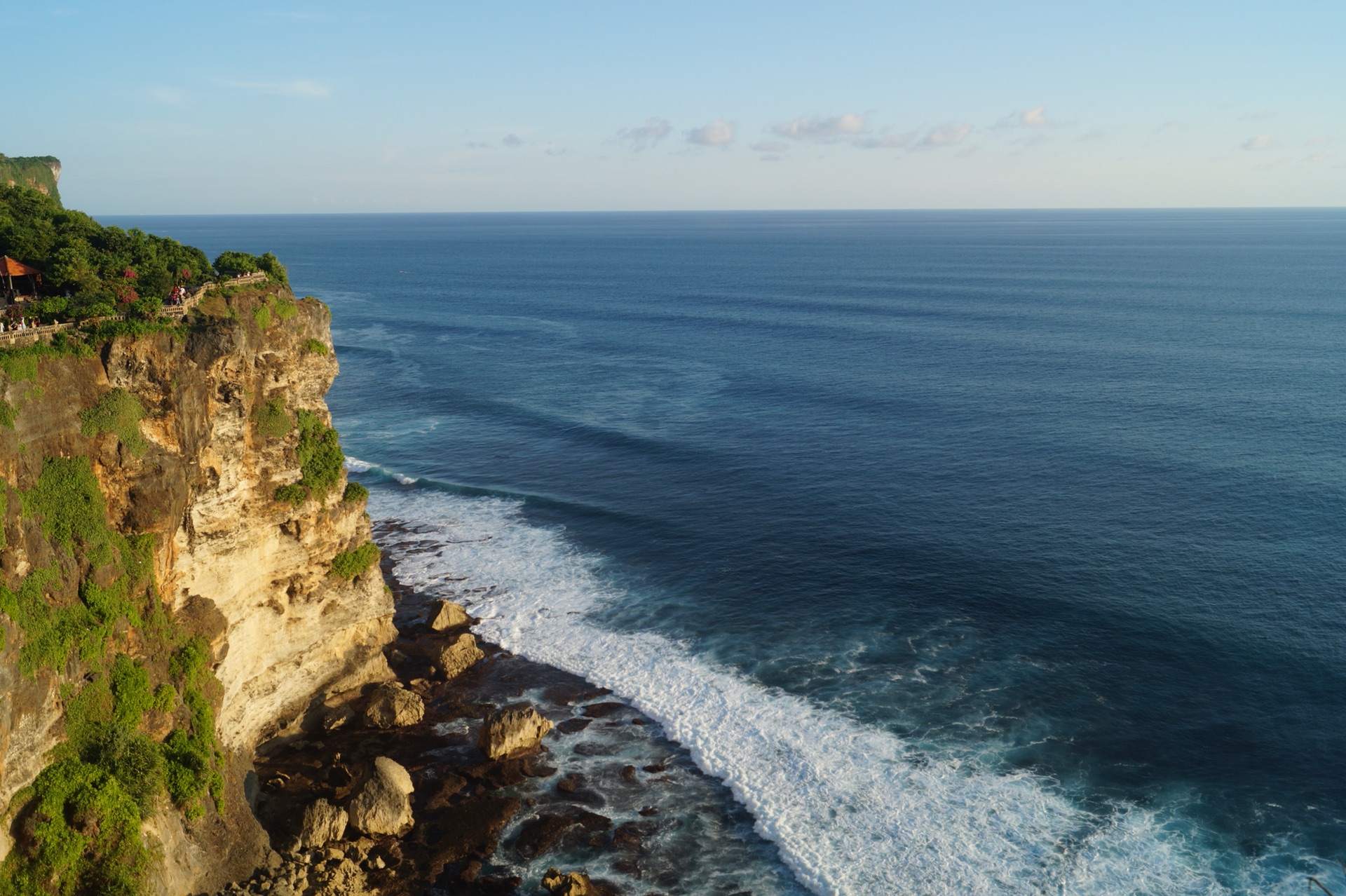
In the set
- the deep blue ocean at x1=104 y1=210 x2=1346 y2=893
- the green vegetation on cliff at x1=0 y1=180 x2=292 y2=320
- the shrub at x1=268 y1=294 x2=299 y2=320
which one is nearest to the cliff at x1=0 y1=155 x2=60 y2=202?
the green vegetation on cliff at x1=0 y1=180 x2=292 y2=320

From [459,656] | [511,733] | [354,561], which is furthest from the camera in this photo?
[459,656]

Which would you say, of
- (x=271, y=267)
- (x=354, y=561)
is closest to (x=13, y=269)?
(x=271, y=267)

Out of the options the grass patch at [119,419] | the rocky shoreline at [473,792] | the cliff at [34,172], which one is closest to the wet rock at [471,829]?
the rocky shoreline at [473,792]

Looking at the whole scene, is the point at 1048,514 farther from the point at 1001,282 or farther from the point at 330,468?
the point at 1001,282

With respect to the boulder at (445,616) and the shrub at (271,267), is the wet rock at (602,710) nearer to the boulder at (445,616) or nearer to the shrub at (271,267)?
the boulder at (445,616)

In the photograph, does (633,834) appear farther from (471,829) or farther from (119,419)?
(119,419)

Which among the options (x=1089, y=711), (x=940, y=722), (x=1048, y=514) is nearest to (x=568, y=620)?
(x=940, y=722)

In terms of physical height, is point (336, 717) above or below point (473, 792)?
above
